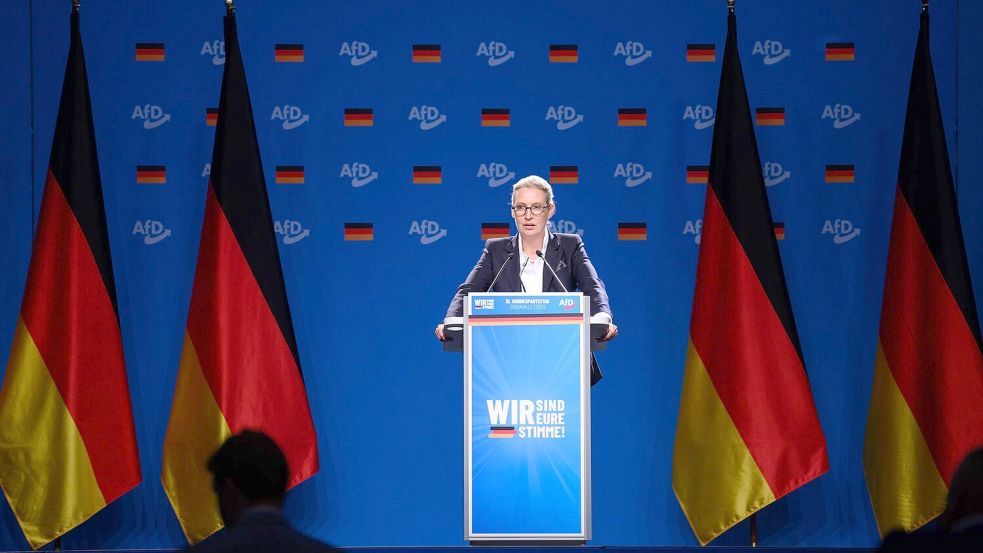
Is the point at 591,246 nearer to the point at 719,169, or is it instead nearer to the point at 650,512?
the point at 719,169

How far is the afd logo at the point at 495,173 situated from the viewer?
6113 millimetres

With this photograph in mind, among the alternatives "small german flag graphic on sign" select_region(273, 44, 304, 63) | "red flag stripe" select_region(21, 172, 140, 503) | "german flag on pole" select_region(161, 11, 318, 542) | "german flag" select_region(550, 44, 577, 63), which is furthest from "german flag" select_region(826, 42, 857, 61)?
"red flag stripe" select_region(21, 172, 140, 503)

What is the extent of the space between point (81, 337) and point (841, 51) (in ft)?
13.9

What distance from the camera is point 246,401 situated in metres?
5.40

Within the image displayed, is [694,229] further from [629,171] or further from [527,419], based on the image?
[527,419]

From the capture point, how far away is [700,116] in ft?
20.0

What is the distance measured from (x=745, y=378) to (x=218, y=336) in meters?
2.58

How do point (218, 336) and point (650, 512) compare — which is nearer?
point (218, 336)

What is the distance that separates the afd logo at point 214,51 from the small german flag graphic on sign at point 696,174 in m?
2.61

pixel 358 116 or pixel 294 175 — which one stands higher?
pixel 358 116

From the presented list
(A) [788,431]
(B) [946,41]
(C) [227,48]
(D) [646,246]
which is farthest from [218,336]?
(B) [946,41]

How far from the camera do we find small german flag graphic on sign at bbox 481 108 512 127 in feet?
20.1

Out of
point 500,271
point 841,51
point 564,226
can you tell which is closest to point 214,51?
point 564,226

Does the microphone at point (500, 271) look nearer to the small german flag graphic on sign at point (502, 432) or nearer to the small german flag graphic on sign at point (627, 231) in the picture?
the small german flag graphic on sign at point (502, 432)
